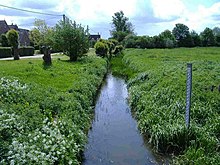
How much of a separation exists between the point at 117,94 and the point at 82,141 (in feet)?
38.4

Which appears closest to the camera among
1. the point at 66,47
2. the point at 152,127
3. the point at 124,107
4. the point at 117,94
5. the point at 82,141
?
the point at 82,141

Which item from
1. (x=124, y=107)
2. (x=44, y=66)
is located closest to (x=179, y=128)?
(x=124, y=107)

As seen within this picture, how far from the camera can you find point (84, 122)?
441 inches

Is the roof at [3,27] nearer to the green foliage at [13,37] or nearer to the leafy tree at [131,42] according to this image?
the leafy tree at [131,42]

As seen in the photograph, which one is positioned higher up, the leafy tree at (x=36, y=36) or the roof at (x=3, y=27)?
the roof at (x=3, y=27)

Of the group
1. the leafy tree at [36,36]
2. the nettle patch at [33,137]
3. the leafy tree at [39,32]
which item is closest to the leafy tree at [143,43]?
the leafy tree at [39,32]

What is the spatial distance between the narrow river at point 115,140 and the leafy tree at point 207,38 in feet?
233

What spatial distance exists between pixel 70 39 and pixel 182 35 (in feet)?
189

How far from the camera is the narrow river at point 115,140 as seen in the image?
9078 millimetres

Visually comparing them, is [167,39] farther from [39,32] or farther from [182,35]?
[39,32]

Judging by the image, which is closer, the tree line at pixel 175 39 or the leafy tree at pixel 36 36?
the leafy tree at pixel 36 36

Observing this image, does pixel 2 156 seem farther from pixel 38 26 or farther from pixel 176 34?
pixel 176 34

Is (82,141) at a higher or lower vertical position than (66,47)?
lower

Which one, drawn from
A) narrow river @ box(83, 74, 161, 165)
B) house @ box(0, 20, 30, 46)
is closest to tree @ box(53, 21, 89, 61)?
narrow river @ box(83, 74, 161, 165)
